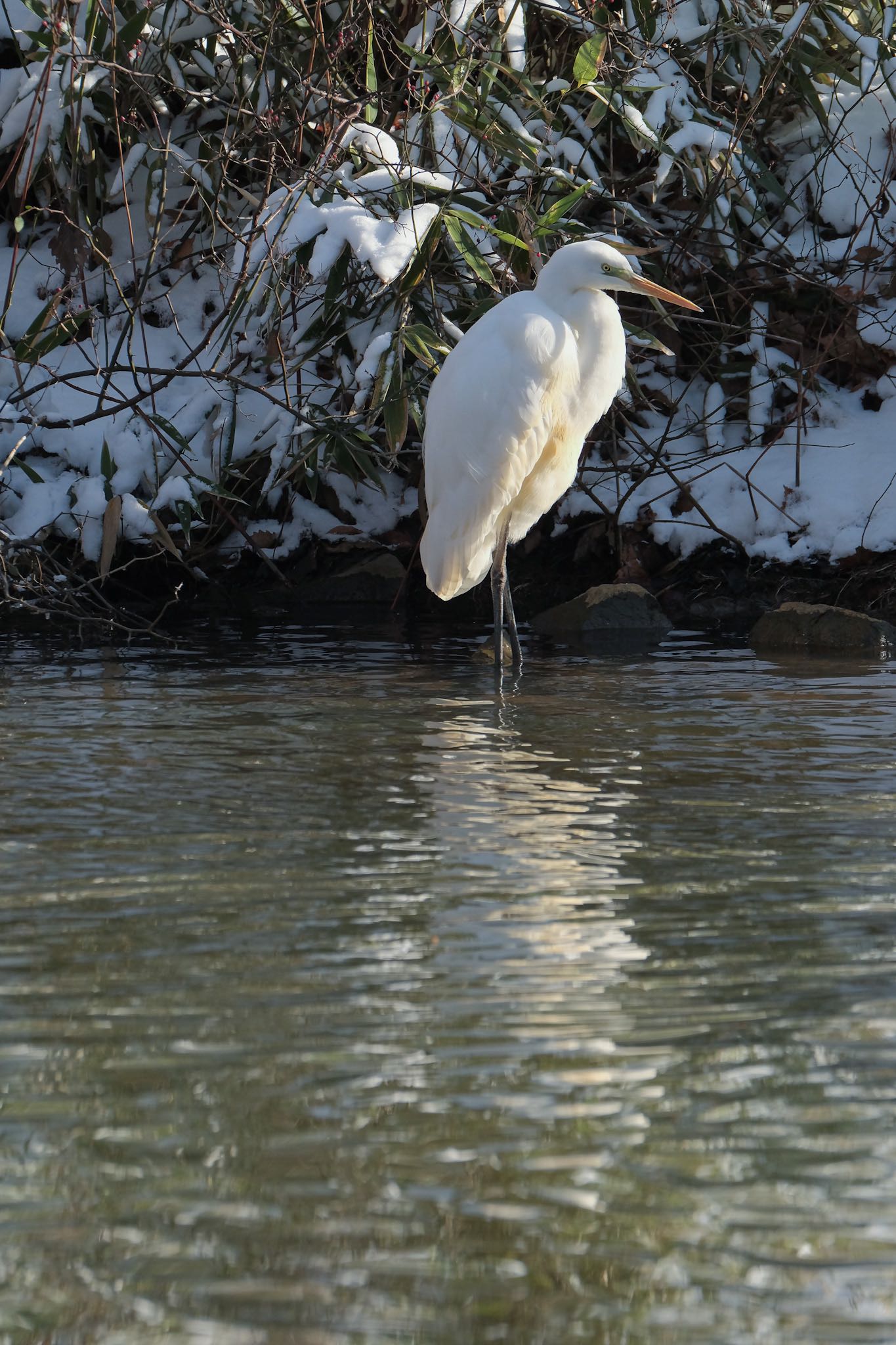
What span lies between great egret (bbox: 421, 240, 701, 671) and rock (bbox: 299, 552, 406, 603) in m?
1.59

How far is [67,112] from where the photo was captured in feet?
22.1

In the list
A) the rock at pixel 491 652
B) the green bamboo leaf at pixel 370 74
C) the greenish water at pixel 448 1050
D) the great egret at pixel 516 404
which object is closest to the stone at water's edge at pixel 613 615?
the rock at pixel 491 652

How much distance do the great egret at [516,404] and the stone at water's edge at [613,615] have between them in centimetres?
71

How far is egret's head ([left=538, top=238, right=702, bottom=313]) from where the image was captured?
209 inches

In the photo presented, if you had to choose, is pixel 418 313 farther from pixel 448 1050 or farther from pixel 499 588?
pixel 448 1050

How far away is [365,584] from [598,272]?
2471mm

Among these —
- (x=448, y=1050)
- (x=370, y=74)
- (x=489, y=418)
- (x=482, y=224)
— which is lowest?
(x=448, y=1050)

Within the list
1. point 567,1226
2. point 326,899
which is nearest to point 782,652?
point 326,899

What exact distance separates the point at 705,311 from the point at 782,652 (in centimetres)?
257

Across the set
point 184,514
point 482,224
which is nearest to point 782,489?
point 482,224

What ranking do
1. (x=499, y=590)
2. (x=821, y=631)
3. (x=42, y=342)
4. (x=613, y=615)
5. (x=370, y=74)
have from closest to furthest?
(x=499, y=590)
(x=821, y=631)
(x=370, y=74)
(x=42, y=342)
(x=613, y=615)

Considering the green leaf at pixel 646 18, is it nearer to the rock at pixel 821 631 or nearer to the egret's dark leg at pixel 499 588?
the egret's dark leg at pixel 499 588

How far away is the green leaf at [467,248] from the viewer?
5.75m

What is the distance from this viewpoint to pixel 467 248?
5.85m
